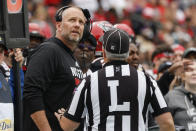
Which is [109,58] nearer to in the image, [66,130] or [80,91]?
[80,91]

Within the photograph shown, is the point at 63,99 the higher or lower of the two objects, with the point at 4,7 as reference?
lower

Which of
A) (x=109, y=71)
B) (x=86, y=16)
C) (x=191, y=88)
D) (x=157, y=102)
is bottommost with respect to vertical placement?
(x=191, y=88)

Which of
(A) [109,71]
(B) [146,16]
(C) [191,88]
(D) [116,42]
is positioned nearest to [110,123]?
(A) [109,71]

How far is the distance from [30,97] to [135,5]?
15.2 meters

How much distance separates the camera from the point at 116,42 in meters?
5.05

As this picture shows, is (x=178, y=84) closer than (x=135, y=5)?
Yes

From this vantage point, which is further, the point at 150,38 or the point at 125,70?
the point at 150,38

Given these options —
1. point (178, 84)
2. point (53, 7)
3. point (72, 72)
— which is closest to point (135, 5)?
point (53, 7)

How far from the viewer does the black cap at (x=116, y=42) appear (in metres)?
5.03

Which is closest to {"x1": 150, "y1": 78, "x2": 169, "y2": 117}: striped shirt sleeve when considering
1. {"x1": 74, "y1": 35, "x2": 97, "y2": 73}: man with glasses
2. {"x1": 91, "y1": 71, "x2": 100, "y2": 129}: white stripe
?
{"x1": 91, "y1": 71, "x2": 100, "y2": 129}: white stripe

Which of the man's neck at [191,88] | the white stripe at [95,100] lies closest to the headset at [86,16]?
the white stripe at [95,100]

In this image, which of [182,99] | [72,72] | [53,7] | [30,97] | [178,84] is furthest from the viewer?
[53,7]

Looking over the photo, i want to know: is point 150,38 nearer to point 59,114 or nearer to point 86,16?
point 86,16

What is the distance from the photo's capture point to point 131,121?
4.90m
